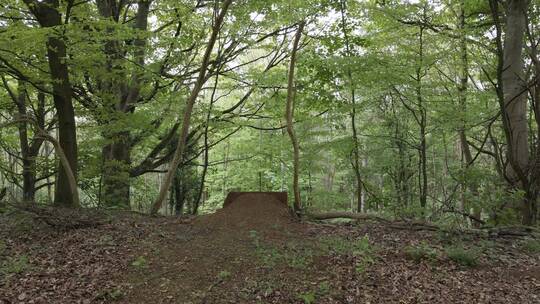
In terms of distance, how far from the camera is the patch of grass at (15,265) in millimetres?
5527

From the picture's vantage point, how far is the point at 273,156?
627 inches

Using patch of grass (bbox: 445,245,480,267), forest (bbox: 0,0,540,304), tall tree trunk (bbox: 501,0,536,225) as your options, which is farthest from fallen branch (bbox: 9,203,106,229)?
tall tree trunk (bbox: 501,0,536,225)

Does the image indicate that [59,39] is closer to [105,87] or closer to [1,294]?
[105,87]

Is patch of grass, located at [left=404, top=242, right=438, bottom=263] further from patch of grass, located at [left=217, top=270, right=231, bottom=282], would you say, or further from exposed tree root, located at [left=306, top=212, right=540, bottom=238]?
patch of grass, located at [left=217, top=270, right=231, bottom=282]

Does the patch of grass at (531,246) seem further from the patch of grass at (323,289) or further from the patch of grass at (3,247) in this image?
the patch of grass at (3,247)

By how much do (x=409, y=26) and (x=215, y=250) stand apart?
9.34 m

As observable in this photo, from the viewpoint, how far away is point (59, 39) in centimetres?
838

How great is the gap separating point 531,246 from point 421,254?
6.59 ft

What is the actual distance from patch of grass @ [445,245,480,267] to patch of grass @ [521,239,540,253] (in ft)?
3.52

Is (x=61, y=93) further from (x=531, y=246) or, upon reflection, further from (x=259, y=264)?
(x=531, y=246)

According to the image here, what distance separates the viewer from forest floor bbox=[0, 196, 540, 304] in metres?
4.75

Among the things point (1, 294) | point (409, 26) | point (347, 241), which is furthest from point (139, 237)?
point (409, 26)

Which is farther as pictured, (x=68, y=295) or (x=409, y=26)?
(x=409, y=26)

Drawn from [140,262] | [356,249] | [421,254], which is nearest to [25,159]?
[140,262]
